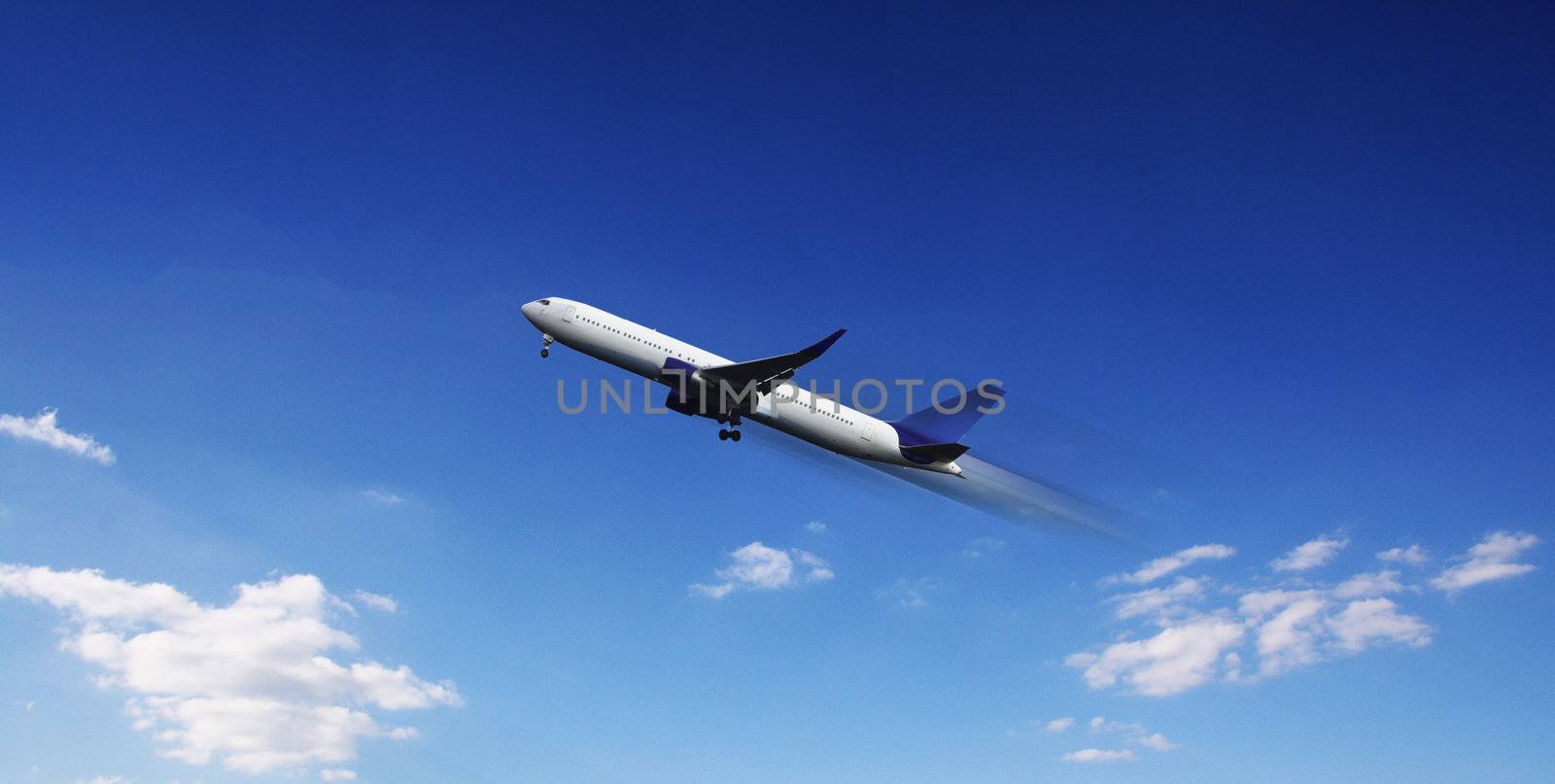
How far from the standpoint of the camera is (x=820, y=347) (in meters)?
91.2

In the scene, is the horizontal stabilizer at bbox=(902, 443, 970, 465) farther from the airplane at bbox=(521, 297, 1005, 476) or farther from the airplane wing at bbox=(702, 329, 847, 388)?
the airplane wing at bbox=(702, 329, 847, 388)

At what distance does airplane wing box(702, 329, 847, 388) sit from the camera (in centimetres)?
9250

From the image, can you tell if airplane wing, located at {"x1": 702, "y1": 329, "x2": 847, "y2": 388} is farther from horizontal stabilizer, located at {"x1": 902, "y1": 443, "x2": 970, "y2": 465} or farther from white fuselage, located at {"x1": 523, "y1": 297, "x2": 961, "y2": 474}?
horizontal stabilizer, located at {"x1": 902, "y1": 443, "x2": 970, "y2": 465}

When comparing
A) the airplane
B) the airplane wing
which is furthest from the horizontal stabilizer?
the airplane wing

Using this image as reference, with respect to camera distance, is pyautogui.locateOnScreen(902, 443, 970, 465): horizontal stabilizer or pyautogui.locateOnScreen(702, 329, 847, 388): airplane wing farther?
pyautogui.locateOnScreen(902, 443, 970, 465): horizontal stabilizer

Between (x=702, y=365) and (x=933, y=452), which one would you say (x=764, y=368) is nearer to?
(x=702, y=365)

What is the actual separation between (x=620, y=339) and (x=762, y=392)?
1105cm

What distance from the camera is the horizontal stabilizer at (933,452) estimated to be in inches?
4008

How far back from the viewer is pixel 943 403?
10656 centimetres

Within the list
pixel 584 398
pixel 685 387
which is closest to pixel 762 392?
pixel 685 387

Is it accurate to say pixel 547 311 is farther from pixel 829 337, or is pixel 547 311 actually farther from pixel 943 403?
pixel 943 403

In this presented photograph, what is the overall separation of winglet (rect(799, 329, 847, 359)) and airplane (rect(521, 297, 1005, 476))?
2288 mm

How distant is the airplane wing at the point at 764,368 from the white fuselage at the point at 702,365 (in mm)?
2490

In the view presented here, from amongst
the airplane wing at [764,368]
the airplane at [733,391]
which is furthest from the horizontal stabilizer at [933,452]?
the airplane wing at [764,368]
